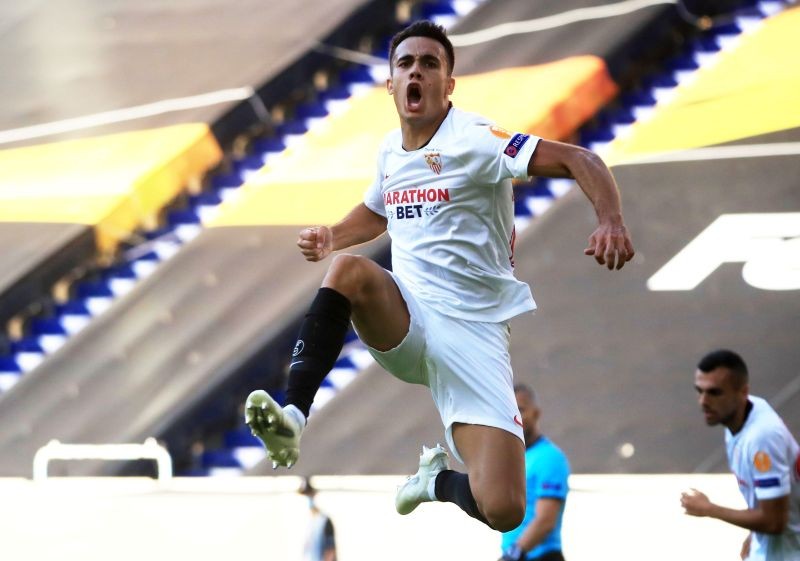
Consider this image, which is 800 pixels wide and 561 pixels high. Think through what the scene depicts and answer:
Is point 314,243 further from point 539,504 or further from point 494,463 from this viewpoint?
point 539,504

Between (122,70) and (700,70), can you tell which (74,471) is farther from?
(700,70)

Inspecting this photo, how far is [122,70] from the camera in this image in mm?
9430

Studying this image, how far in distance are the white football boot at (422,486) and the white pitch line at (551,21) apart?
17.0 feet

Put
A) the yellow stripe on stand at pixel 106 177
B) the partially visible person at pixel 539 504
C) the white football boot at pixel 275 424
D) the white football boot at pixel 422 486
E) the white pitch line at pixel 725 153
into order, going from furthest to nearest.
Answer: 1. the yellow stripe on stand at pixel 106 177
2. the white pitch line at pixel 725 153
3. the partially visible person at pixel 539 504
4. the white football boot at pixel 422 486
5. the white football boot at pixel 275 424

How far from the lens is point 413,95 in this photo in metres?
3.72

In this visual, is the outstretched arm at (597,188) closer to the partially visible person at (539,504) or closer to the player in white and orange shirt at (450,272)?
the player in white and orange shirt at (450,272)

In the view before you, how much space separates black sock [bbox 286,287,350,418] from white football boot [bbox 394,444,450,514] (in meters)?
0.76

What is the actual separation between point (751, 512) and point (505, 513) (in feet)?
3.72

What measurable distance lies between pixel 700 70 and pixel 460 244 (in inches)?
198

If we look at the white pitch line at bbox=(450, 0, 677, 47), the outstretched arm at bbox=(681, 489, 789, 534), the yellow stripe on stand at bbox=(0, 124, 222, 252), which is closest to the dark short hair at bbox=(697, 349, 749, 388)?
the outstretched arm at bbox=(681, 489, 789, 534)

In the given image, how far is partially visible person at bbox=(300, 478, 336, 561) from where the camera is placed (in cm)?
607

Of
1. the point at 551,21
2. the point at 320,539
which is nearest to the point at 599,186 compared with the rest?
the point at 320,539

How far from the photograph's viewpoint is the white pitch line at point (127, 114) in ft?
29.9

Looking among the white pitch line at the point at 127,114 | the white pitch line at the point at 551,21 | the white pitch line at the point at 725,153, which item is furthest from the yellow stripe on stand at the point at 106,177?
the white pitch line at the point at 725,153
